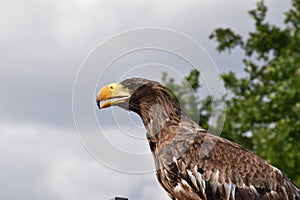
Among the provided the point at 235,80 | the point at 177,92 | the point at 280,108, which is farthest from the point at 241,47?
the point at 177,92

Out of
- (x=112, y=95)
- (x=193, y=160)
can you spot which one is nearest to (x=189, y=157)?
(x=193, y=160)

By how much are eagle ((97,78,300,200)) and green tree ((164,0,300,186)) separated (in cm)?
554

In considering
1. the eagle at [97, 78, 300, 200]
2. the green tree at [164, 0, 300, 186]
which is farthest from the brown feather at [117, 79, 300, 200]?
the green tree at [164, 0, 300, 186]

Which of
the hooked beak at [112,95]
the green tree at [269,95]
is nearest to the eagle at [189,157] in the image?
the hooked beak at [112,95]

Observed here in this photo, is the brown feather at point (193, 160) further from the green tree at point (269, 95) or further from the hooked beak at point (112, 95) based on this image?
the green tree at point (269, 95)

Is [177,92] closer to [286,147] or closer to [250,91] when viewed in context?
[286,147]

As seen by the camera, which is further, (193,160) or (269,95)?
(269,95)

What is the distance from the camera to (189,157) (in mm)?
6539

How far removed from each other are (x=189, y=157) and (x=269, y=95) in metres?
8.61

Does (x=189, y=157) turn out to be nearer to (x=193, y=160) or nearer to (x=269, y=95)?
(x=193, y=160)

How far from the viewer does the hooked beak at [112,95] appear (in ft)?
20.9

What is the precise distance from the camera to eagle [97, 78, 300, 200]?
646 cm

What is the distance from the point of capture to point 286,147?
45.4 ft

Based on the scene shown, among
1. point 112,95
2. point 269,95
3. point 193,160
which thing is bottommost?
point 193,160
